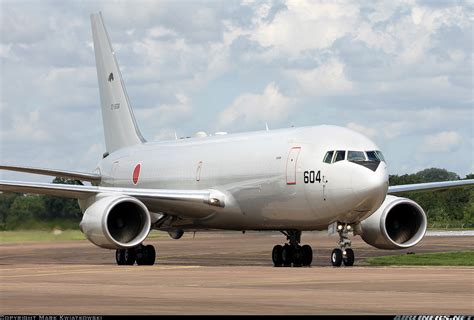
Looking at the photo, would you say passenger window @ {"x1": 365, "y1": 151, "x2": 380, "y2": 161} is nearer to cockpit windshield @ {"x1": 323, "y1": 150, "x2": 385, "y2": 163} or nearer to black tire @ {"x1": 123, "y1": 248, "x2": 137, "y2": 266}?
cockpit windshield @ {"x1": 323, "y1": 150, "x2": 385, "y2": 163}

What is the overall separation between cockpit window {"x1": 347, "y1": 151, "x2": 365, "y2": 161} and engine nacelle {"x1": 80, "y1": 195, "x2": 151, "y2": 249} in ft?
19.3

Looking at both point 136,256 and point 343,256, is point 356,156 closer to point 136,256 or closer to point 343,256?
point 343,256

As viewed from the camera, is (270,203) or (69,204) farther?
(69,204)

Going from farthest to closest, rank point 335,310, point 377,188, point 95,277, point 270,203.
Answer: point 270,203 → point 377,188 → point 95,277 → point 335,310

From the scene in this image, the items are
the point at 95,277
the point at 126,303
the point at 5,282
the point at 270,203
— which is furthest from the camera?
the point at 270,203

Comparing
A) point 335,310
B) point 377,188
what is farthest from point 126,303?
point 377,188

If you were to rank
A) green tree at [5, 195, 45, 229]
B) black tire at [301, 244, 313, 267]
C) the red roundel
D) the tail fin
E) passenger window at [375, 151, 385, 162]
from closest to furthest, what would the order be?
passenger window at [375, 151, 385, 162] → black tire at [301, 244, 313, 267] → the red roundel → the tail fin → green tree at [5, 195, 45, 229]

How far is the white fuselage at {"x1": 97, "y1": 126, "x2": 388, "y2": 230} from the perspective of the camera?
30156 millimetres

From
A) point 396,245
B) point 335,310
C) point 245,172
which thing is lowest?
point 335,310

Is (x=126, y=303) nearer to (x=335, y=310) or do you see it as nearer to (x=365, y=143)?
(x=335, y=310)

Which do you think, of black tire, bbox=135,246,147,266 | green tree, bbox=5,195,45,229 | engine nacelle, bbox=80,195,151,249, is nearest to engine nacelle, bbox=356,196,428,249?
engine nacelle, bbox=80,195,151,249

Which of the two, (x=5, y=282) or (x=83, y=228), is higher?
(x=83, y=228)

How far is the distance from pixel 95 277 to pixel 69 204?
2249 centimetres

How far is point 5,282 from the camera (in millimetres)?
22109
